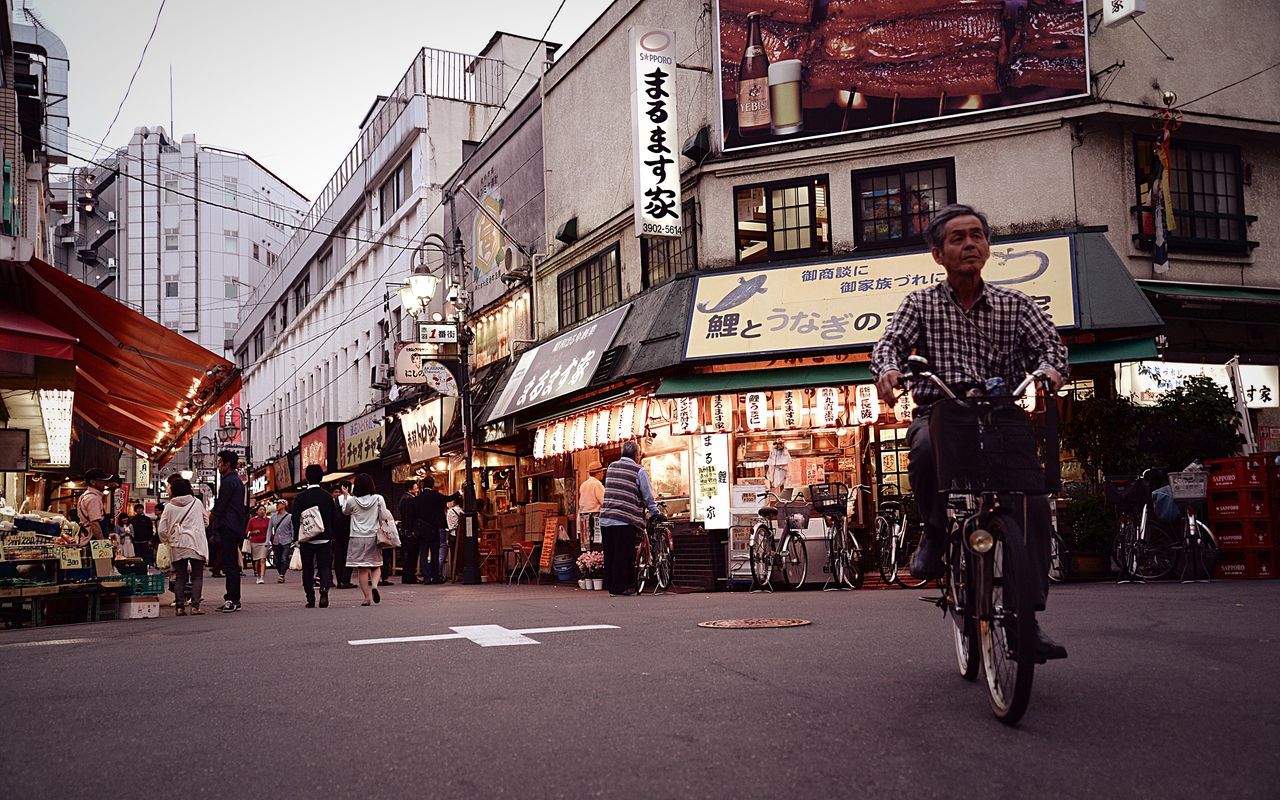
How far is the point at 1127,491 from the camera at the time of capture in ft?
48.2

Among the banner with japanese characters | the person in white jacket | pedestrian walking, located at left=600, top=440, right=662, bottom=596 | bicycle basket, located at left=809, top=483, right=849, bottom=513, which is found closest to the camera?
the person in white jacket

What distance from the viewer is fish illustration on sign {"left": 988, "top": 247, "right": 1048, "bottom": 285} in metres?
16.8

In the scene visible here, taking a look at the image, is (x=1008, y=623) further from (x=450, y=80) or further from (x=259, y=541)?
(x=450, y=80)

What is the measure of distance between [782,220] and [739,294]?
5.59ft

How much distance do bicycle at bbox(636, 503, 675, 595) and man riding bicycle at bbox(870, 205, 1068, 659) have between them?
12129mm

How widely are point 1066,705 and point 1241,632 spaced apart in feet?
10.5

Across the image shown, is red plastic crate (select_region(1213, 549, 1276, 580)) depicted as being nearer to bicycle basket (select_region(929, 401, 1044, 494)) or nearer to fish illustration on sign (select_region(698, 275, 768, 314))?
fish illustration on sign (select_region(698, 275, 768, 314))

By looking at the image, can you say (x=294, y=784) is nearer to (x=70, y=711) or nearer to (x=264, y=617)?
(x=70, y=711)

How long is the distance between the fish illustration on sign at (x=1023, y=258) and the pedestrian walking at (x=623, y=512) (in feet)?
19.1

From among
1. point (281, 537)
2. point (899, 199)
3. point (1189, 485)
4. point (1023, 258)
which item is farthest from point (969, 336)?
point (281, 537)

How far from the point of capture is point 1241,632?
714cm

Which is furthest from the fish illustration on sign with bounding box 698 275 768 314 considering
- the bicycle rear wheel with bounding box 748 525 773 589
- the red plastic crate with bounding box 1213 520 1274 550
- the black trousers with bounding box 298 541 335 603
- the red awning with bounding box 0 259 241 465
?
the red plastic crate with bounding box 1213 520 1274 550

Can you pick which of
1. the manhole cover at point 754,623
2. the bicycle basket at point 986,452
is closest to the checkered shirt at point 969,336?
the bicycle basket at point 986,452

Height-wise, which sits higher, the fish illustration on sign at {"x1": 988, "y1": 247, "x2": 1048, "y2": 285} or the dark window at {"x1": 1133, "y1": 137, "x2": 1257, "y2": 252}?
the dark window at {"x1": 1133, "y1": 137, "x2": 1257, "y2": 252}
